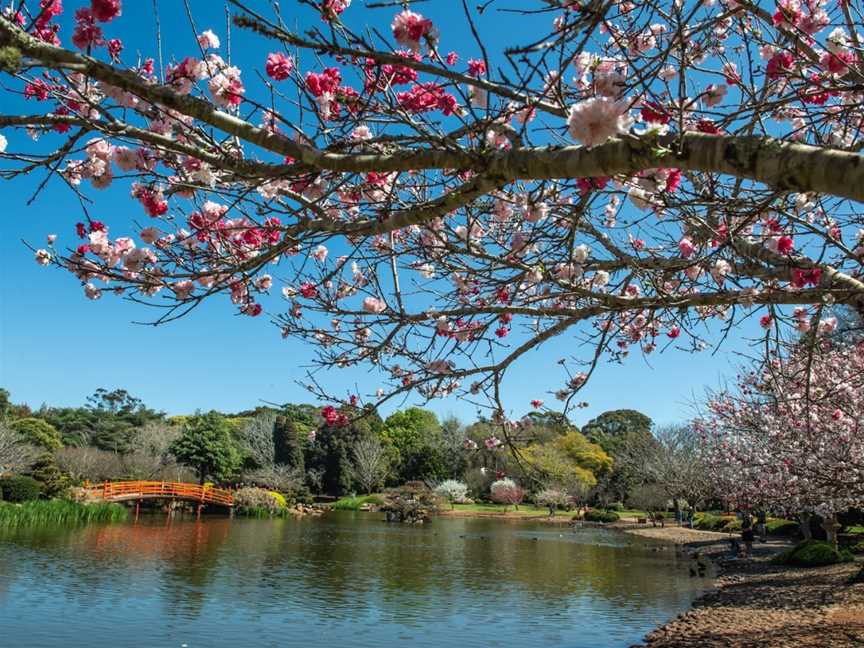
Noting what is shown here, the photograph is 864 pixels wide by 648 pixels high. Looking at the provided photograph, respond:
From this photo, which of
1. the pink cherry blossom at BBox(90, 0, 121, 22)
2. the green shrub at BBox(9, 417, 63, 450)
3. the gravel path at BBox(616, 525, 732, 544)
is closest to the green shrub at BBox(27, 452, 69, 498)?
the green shrub at BBox(9, 417, 63, 450)

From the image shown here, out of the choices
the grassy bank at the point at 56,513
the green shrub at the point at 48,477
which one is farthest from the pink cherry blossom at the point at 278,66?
the green shrub at the point at 48,477

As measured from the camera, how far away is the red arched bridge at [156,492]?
2503 centimetres

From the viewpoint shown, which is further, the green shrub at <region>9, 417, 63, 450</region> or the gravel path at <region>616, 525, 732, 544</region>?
the green shrub at <region>9, 417, 63, 450</region>

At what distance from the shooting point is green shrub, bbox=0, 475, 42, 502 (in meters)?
21.1

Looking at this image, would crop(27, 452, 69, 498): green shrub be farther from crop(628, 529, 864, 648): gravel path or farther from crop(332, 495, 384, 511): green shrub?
crop(628, 529, 864, 648): gravel path

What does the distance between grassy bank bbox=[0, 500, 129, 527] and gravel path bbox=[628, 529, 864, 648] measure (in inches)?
Result: 663

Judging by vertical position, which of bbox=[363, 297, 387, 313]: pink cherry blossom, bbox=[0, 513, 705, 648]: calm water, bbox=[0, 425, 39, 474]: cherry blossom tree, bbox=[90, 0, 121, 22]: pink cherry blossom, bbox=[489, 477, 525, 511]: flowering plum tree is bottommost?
bbox=[0, 513, 705, 648]: calm water

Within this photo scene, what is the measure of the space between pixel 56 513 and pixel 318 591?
42.5 feet

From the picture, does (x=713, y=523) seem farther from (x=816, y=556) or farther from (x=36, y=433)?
(x=36, y=433)

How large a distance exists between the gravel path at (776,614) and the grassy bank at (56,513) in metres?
16.9

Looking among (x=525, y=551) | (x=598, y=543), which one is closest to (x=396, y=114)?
(x=525, y=551)

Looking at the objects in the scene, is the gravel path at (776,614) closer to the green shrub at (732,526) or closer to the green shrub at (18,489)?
the green shrub at (732,526)

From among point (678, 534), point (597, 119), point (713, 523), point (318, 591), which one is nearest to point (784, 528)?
point (678, 534)

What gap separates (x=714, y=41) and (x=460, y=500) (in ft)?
126
